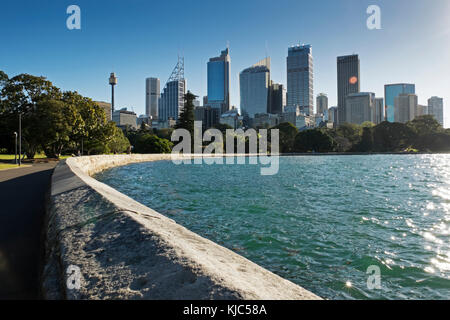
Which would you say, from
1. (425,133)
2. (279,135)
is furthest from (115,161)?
(425,133)

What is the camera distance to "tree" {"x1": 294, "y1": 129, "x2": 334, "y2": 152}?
93.4 m

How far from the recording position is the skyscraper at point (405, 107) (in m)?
181

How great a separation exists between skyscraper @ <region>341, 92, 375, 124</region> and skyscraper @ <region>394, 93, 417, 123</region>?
15634 millimetres

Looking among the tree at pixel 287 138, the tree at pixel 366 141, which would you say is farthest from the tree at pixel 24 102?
the tree at pixel 366 141

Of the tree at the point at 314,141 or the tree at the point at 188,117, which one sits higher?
the tree at the point at 188,117

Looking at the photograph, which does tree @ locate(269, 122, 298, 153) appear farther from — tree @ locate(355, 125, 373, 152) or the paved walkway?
the paved walkway

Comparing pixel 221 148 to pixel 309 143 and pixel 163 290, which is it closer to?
pixel 309 143

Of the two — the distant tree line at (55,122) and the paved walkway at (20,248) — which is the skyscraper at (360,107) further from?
the paved walkway at (20,248)

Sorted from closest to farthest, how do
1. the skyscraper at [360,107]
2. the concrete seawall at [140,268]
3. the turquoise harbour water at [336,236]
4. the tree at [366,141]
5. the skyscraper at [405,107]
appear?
the concrete seawall at [140,268], the turquoise harbour water at [336,236], the tree at [366,141], the skyscraper at [405,107], the skyscraper at [360,107]

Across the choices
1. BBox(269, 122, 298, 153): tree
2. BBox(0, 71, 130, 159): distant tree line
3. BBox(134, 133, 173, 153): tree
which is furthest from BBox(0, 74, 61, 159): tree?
BBox(269, 122, 298, 153): tree

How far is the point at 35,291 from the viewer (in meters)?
2.34

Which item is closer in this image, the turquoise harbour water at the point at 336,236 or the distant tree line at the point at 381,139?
the turquoise harbour water at the point at 336,236

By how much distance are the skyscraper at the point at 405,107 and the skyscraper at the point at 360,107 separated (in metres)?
15.6
